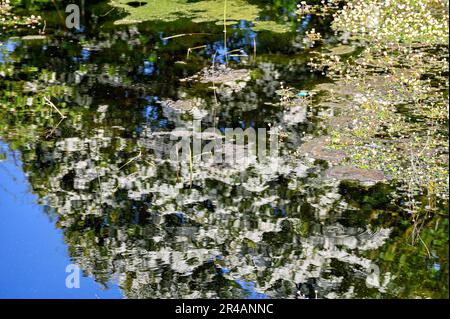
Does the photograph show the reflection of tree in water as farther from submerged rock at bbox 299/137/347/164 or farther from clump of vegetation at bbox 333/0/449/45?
clump of vegetation at bbox 333/0/449/45

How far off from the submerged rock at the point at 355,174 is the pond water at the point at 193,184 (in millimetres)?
48

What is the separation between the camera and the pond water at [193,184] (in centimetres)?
435

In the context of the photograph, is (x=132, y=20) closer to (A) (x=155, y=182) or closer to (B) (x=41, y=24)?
(B) (x=41, y=24)

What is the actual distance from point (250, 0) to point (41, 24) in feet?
8.12

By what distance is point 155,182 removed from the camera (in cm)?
529

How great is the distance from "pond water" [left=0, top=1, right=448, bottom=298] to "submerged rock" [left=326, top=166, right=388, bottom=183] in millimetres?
48

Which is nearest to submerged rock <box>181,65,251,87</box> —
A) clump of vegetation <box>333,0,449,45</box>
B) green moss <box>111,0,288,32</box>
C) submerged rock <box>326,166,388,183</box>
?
green moss <box>111,0,288,32</box>

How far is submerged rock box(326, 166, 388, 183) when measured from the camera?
17.1 feet

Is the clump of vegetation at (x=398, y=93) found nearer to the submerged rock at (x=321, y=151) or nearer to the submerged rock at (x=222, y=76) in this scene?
the submerged rock at (x=321, y=151)

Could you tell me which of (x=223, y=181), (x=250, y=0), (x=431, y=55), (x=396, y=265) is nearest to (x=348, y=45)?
(x=431, y=55)

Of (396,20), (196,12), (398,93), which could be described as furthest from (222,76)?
(396,20)

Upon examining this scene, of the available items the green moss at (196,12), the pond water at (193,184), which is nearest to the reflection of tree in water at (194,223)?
the pond water at (193,184)
